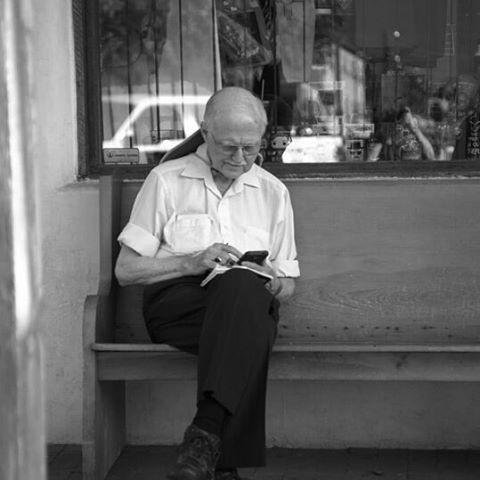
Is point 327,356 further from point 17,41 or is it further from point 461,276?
point 17,41

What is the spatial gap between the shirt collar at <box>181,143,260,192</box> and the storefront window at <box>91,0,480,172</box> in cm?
65

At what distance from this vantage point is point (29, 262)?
3.68 ft

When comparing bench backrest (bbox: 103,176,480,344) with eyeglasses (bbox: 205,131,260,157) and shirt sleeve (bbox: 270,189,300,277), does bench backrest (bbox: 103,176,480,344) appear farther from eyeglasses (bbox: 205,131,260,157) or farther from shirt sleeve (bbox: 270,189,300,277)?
eyeglasses (bbox: 205,131,260,157)

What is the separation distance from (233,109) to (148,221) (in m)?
0.47

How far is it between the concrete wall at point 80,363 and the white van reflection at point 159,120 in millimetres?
335

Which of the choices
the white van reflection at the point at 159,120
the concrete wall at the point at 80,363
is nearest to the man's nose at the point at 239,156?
the concrete wall at the point at 80,363

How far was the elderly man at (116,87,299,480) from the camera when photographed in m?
3.09

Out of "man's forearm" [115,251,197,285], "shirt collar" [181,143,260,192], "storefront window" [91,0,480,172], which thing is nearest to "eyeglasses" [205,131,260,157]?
"shirt collar" [181,143,260,192]

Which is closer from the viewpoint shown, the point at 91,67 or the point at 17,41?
the point at 17,41

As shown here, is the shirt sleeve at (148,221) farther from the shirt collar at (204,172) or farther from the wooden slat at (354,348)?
the wooden slat at (354,348)

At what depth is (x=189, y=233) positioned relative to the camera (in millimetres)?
3551

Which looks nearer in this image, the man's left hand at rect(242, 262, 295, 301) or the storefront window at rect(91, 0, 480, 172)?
the man's left hand at rect(242, 262, 295, 301)

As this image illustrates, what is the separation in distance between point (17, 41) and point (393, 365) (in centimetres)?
256

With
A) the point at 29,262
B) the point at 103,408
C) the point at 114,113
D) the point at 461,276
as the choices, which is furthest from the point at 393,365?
the point at 29,262
